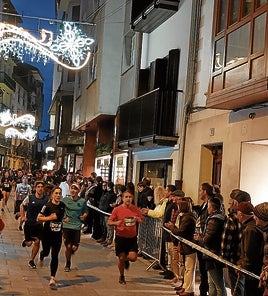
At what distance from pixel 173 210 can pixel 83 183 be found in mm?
9150

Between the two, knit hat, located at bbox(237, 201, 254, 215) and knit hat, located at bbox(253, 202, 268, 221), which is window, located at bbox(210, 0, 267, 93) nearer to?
knit hat, located at bbox(237, 201, 254, 215)

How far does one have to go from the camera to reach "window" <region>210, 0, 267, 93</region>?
35.0ft

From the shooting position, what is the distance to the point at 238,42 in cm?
1159

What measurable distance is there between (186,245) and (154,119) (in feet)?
25.8

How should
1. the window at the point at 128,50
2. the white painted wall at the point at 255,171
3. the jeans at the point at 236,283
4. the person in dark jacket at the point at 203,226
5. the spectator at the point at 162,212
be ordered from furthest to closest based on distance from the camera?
1. the window at the point at 128,50
2. the white painted wall at the point at 255,171
3. the spectator at the point at 162,212
4. the person in dark jacket at the point at 203,226
5. the jeans at the point at 236,283

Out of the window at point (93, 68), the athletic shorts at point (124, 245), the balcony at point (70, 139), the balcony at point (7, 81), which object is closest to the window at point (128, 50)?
the window at point (93, 68)

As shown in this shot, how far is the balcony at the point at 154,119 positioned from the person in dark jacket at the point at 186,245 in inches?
276

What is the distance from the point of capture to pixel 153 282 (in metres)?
10.3

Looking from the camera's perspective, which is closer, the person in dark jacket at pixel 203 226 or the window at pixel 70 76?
the person in dark jacket at pixel 203 226

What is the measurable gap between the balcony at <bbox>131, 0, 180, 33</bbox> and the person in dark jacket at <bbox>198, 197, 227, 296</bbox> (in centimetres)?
1049

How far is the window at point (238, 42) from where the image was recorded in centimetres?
1066

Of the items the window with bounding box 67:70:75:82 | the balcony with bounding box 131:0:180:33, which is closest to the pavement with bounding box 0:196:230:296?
the balcony with bounding box 131:0:180:33

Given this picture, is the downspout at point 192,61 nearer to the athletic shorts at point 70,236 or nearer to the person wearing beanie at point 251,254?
the athletic shorts at point 70,236

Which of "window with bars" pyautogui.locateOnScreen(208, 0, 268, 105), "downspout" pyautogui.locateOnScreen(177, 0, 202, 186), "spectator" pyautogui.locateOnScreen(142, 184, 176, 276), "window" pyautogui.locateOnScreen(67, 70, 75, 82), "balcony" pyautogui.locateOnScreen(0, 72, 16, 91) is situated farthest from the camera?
"balcony" pyautogui.locateOnScreen(0, 72, 16, 91)
